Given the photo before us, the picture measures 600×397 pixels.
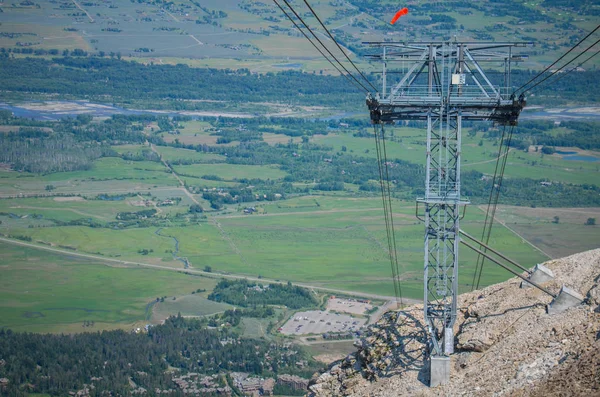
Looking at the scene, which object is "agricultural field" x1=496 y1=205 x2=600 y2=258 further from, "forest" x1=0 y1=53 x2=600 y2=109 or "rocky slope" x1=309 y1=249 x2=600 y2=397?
"forest" x1=0 y1=53 x2=600 y2=109

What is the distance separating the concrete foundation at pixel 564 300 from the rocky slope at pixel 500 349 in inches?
5.2

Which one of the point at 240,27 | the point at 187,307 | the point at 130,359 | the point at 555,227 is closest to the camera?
the point at 130,359

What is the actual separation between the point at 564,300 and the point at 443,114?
12.2 feet

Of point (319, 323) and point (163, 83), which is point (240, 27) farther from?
point (319, 323)

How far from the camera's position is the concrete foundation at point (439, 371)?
16125 millimetres

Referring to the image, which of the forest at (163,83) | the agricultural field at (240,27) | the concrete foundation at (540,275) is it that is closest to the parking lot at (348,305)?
the concrete foundation at (540,275)

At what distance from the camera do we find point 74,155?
3275 inches

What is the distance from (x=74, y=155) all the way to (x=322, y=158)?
66.6 feet

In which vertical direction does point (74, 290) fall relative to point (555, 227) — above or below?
below

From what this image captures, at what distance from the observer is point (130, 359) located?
1545 inches

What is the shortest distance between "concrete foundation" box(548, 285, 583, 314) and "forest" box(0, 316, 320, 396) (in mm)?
20656

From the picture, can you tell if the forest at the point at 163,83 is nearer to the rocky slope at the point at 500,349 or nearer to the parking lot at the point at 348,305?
the parking lot at the point at 348,305

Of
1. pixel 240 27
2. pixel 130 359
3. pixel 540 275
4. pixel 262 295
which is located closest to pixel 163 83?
pixel 240 27

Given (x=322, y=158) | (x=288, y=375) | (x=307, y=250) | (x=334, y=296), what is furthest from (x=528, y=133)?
(x=288, y=375)
